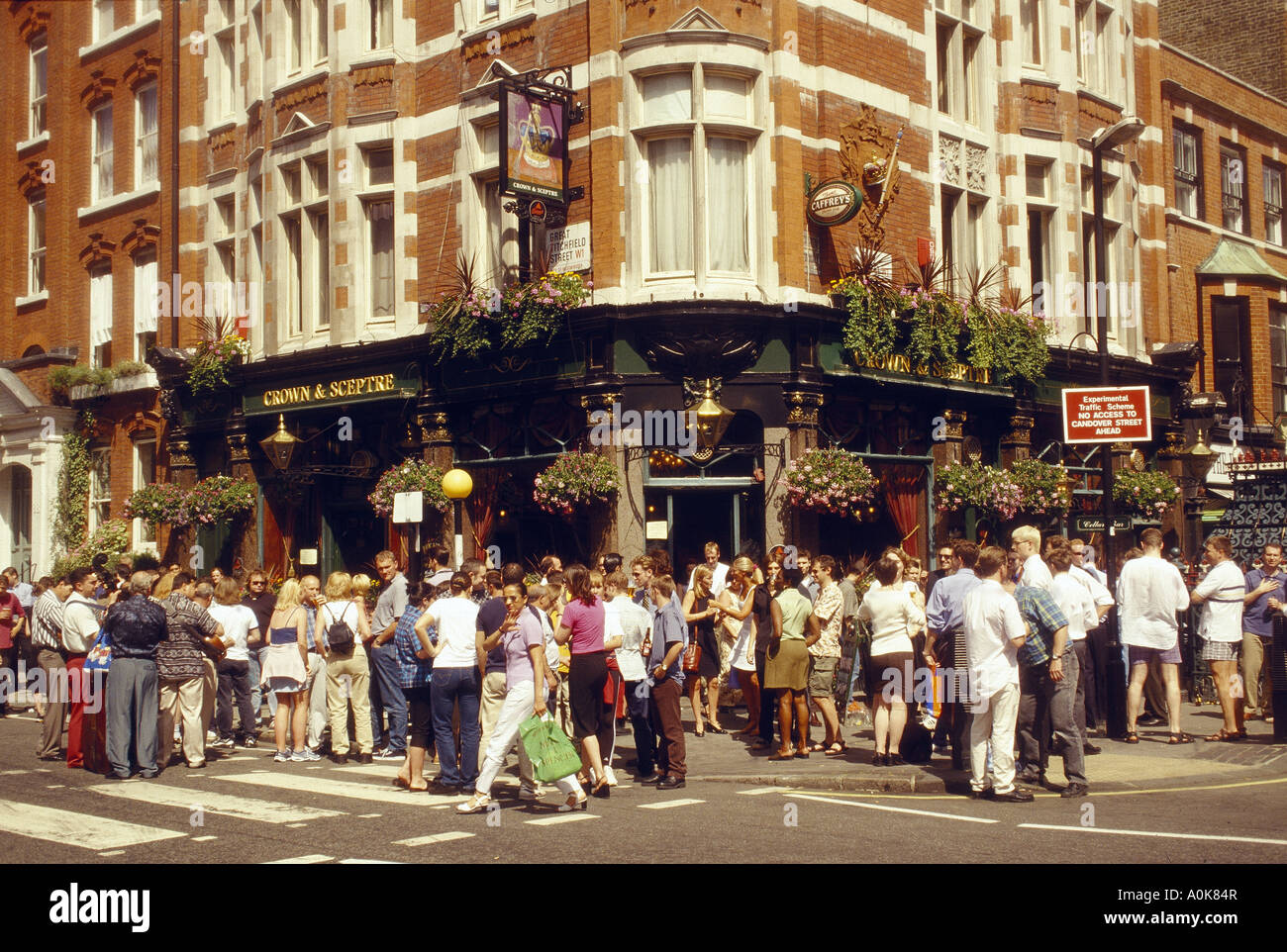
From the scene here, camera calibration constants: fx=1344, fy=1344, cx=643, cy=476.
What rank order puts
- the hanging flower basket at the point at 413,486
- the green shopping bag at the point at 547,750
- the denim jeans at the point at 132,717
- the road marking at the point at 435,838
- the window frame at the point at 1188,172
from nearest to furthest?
the road marking at the point at 435,838 < the green shopping bag at the point at 547,750 < the denim jeans at the point at 132,717 < the hanging flower basket at the point at 413,486 < the window frame at the point at 1188,172

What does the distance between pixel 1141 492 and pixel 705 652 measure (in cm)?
1109

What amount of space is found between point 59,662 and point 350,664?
3.71 meters

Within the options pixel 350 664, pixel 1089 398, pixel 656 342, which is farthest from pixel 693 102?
pixel 350 664

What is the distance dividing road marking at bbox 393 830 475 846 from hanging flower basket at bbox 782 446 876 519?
355 inches

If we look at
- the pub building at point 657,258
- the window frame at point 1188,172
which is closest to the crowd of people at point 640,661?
the pub building at point 657,258

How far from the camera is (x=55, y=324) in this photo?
29031 millimetres

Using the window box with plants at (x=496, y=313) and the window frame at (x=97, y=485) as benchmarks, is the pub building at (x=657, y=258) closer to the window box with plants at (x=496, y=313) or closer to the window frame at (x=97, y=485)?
the window box with plants at (x=496, y=313)

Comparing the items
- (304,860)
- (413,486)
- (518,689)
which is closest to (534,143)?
(413,486)

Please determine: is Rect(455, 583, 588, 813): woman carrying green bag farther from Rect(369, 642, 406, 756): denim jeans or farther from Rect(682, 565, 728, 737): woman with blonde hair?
Rect(682, 565, 728, 737): woman with blonde hair

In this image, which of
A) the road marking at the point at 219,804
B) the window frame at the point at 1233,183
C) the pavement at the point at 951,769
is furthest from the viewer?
the window frame at the point at 1233,183

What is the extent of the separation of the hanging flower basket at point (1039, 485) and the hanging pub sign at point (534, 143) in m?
8.10

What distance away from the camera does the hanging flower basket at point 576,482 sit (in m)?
17.4

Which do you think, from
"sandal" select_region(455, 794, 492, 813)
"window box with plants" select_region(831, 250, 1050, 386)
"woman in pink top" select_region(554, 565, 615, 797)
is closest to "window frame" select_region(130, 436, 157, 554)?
"window box with plants" select_region(831, 250, 1050, 386)

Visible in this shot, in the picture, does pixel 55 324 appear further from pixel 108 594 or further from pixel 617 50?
pixel 617 50
